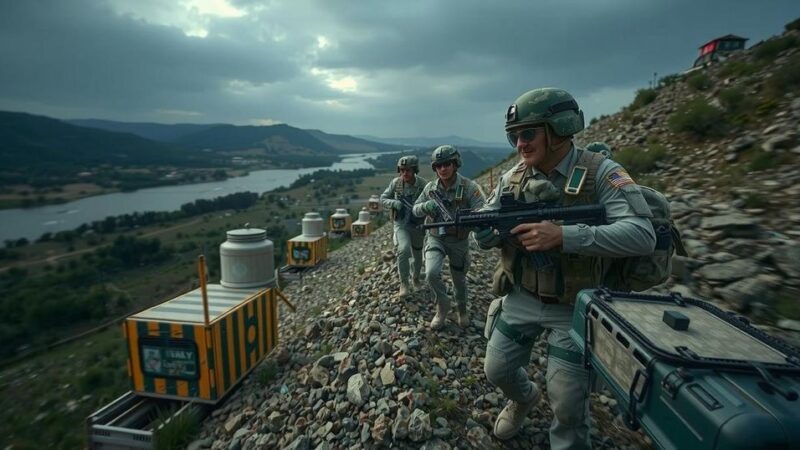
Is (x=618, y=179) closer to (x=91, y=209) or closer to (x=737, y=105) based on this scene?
(x=737, y=105)

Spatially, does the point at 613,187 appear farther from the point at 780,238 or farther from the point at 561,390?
the point at 780,238

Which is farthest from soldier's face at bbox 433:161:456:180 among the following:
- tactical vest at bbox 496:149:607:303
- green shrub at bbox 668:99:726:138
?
green shrub at bbox 668:99:726:138

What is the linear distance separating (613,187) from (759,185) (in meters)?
7.41

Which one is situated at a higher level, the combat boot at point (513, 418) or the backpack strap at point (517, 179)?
the backpack strap at point (517, 179)

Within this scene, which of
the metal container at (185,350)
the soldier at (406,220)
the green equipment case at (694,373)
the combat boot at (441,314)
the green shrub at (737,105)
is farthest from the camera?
the green shrub at (737,105)

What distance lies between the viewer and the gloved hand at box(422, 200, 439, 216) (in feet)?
19.0

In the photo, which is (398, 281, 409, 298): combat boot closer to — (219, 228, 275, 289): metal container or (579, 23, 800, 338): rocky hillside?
(219, 228, 275, 289): metal container

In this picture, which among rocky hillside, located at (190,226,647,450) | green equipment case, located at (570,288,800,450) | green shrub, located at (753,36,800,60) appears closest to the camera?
green equipment case, located at (570,288,800,450)

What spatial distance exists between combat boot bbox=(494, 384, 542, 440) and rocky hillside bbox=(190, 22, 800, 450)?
0.40 ft

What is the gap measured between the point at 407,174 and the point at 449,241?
6.79 feet

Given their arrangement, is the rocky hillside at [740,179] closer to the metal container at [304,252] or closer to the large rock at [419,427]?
the large rock at [419,427]

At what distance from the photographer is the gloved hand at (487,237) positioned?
10.6 ft

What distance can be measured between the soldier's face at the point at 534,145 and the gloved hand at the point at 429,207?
2750 mm

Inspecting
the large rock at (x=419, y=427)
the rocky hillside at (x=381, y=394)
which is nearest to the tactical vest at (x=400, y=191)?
the rocky hillside at (x=381, y=394)
